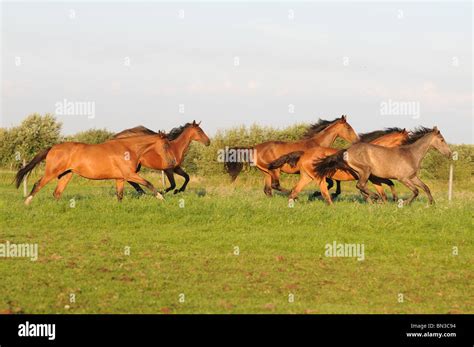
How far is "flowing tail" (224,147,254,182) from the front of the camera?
19844 millimetres

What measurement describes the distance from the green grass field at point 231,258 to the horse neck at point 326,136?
3.21 m

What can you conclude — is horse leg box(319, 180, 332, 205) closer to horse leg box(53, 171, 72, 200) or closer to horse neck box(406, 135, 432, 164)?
horse neck box(406, 135, 432, 164)

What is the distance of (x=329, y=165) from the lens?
16.8 m

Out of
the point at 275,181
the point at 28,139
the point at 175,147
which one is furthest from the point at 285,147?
the point at 28,139

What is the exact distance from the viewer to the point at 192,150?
39875 mm

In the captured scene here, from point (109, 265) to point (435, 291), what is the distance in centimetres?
491

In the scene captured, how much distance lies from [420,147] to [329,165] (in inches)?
102

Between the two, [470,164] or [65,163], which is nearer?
[65,163]

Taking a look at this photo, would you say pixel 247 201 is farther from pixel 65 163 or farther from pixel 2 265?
pixel 2 265

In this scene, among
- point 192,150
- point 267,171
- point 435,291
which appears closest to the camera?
point 435,291

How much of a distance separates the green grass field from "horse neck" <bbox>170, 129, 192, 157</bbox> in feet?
11.0
